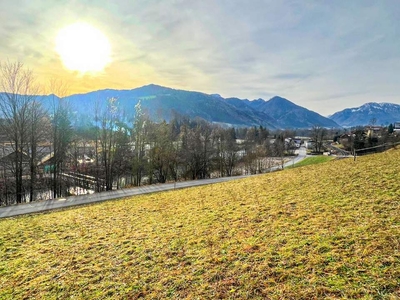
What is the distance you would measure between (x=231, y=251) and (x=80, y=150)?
32963 millimetres

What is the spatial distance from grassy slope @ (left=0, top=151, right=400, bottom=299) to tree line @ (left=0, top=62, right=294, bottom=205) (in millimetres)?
13945

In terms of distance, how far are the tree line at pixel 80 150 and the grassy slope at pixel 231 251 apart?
13945 mm

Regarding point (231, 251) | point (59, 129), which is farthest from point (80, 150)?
point (231, 251)

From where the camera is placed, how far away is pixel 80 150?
3262 centimetres

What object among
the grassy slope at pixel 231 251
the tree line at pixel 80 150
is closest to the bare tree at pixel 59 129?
the tree line at pixel 80 150

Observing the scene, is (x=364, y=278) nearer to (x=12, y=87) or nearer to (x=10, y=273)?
(x=10, y=273)

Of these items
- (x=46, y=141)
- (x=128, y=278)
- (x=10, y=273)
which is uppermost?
(x=46, y=141)

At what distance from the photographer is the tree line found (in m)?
19.1

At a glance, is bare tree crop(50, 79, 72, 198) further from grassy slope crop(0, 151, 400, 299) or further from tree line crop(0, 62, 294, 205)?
grassy slope crop(0, 151, 400, 299)

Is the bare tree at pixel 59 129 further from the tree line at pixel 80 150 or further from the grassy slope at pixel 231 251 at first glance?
the grassy slope at pixel 231 251

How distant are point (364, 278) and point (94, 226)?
26.8 feet

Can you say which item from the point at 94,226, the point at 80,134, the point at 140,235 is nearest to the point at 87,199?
the point at 94,226

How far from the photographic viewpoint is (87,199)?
50.6 ft

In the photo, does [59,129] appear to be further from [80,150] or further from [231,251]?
[231,251]
